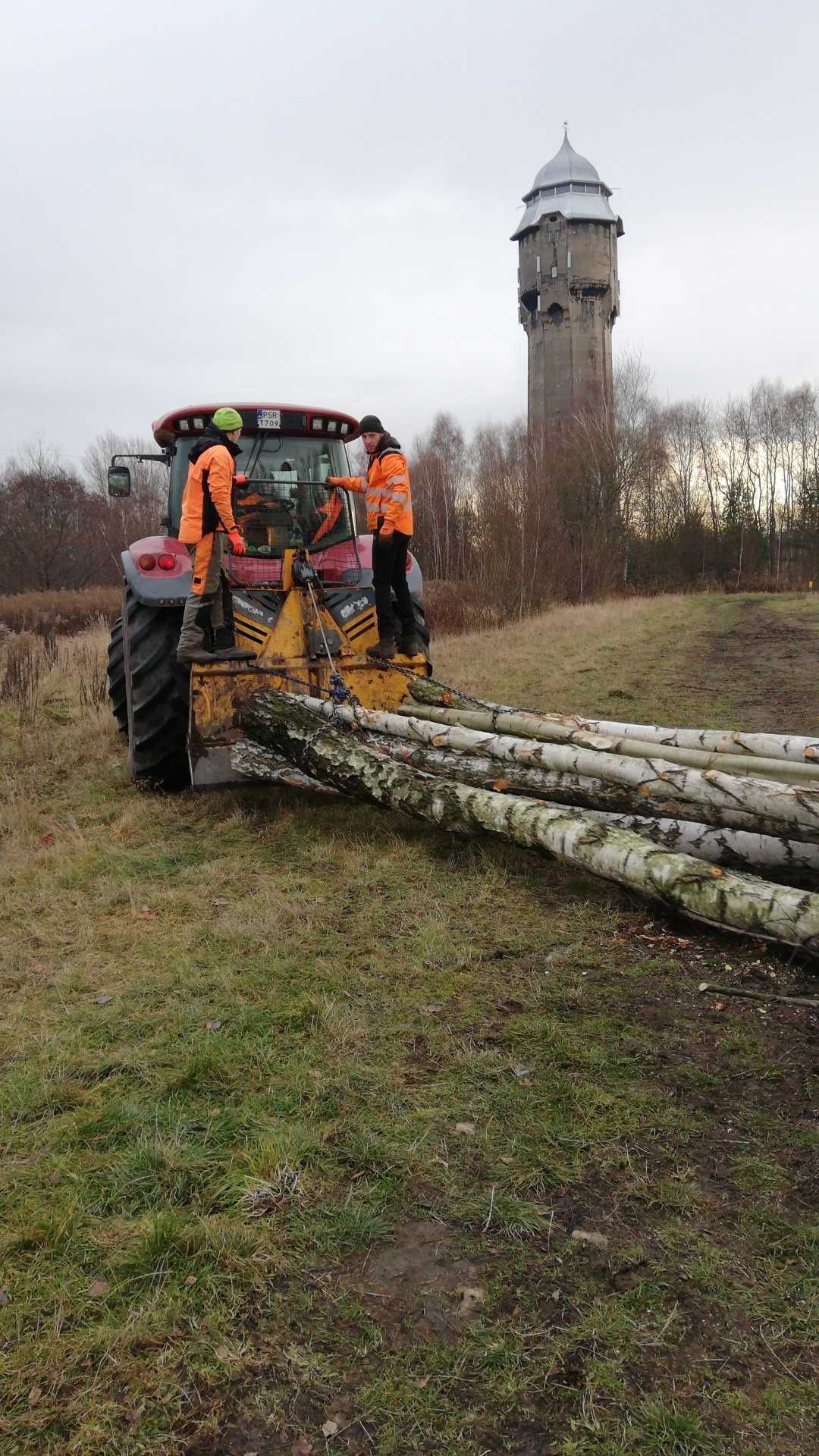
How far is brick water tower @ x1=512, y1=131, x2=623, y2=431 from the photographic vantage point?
48.9 metres

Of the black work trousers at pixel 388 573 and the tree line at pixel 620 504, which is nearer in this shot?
the black work trousers at pixel 388 573

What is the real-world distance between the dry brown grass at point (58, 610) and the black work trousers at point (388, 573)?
13.5 m

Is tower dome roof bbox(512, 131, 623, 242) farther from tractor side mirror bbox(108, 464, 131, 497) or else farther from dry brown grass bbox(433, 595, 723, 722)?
tractor side mirror bbox(108, 464, 131, 497)

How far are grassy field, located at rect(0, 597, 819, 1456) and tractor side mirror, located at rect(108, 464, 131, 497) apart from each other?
367 cm

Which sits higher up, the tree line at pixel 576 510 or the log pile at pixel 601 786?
the tree line at pixel 576 510

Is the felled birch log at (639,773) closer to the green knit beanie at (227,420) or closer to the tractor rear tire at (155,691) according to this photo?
the tractor rear tire at (155,691)

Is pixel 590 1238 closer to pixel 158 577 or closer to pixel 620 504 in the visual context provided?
pixel 158 577

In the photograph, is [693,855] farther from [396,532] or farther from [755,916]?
[396,532]

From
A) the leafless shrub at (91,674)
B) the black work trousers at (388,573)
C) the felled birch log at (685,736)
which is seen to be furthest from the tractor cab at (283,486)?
the leafless shrub at (91,674)

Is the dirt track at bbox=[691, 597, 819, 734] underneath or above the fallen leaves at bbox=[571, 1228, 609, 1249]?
above

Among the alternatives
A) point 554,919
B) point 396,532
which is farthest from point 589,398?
point 554,919

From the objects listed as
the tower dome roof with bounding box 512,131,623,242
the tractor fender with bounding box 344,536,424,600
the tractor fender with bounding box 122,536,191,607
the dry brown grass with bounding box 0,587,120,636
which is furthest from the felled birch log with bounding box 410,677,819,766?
the tower dome roof with bounding box 512,131,623,242

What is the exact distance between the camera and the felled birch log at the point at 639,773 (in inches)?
151

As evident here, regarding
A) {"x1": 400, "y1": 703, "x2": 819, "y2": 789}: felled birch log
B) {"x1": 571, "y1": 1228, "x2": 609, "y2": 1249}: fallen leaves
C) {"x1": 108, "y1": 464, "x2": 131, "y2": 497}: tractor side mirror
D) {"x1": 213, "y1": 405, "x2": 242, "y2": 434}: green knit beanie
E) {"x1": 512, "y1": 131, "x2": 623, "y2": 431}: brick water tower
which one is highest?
{"x1": 512, "y1": 131, "x2": 623, "y2": 431}: brick water tower
